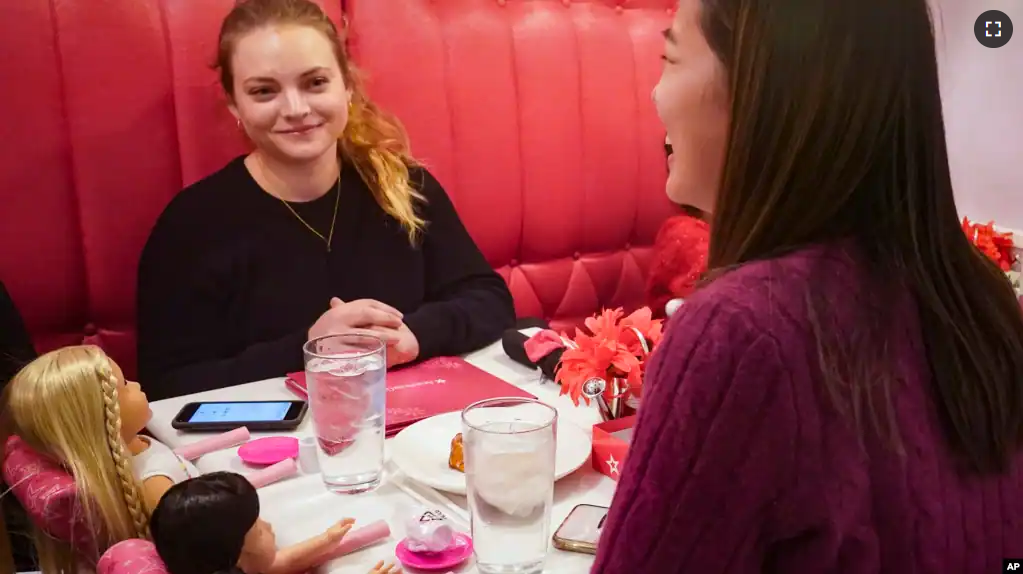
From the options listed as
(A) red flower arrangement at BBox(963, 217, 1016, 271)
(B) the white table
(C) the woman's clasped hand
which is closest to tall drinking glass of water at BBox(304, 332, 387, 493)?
(B) the white table

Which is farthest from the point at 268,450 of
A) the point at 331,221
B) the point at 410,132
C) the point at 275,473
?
the point at 410,132

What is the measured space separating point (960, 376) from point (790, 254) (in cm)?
15

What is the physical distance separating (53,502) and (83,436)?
0.21ft

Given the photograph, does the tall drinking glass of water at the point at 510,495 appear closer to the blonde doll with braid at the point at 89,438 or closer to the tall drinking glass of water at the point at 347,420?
the tall drinking glass of water at the point at 347,420

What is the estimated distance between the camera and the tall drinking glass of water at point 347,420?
994 millimetres

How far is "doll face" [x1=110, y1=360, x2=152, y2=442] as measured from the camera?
0.93 meters

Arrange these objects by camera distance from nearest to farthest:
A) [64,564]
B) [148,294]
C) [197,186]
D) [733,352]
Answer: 1. [733,352]
2. [64,564]
3. [148,294]
4. [197,186]

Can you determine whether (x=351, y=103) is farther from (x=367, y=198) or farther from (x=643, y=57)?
(x=643, y=57)

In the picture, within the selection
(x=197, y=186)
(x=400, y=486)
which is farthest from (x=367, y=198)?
(x=400, y=486)

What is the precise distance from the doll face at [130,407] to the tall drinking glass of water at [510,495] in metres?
0.36

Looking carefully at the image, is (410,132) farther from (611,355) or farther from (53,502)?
(53,502)

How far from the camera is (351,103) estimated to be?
6.13 ft

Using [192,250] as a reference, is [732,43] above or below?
above

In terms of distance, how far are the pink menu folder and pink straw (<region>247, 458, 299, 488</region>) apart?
15 cm
